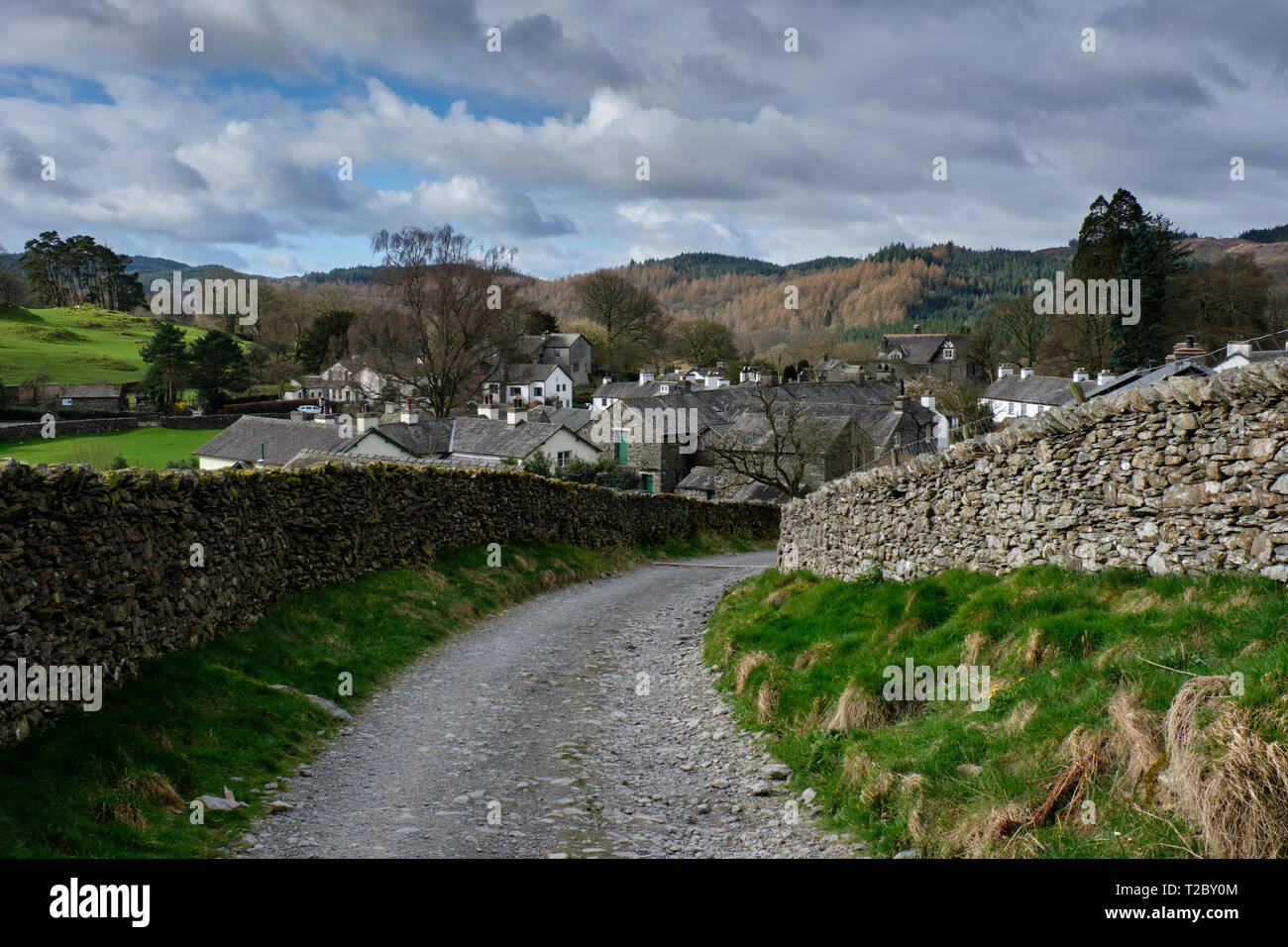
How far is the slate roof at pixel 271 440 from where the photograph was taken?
4459cm

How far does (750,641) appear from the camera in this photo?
12.9 meters

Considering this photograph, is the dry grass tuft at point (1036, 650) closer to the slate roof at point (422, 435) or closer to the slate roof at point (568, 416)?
the slate roof at point (422, 435)

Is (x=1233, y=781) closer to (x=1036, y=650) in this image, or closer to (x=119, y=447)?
(x=1036, y=650)

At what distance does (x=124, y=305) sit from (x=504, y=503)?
132193 millimetres

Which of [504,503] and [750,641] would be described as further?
[504,503]

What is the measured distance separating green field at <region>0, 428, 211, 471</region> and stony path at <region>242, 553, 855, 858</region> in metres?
40.6

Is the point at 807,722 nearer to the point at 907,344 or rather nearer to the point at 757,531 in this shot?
the point at 757,531

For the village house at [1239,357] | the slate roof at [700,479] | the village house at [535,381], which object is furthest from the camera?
the village house at [535,381]

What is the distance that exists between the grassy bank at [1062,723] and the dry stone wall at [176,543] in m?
6.91

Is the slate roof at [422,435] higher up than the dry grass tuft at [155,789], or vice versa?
the slate roof at [422,435]

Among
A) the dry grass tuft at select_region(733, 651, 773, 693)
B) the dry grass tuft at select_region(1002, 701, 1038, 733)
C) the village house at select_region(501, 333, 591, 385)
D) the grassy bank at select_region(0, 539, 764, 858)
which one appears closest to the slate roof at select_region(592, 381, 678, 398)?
the village house at select_region(501, 333, 591, 385)

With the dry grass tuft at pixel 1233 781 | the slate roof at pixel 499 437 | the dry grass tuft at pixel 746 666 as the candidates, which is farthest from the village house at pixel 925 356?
Answer: the dry grass tuft at pixel 1233 781
